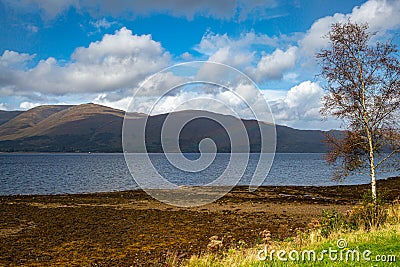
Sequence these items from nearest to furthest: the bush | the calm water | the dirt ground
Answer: the bush → the dirt ground → the calm water

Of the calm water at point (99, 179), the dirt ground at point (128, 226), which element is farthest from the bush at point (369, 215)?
the calm water at point (99, 179)

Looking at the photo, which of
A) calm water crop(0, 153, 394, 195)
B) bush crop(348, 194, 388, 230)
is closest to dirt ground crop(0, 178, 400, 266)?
bush crop(348, 194, 388, 230)

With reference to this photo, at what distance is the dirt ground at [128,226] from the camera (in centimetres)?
1697

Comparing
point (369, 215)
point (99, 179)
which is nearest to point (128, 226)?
point (369, 215)

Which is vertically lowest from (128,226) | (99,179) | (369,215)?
(99,179)

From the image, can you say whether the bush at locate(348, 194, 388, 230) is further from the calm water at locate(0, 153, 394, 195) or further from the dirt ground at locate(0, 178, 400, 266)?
the calm water at locate(0, 153, 394, 195)

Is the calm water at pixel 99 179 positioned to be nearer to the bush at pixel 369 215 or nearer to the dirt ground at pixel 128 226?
the dirt ground at pixel 128 226

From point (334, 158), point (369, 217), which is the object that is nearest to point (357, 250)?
point (369, 217)

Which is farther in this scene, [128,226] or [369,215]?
[128,226]

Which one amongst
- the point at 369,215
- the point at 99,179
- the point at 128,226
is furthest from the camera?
the point at 99,179

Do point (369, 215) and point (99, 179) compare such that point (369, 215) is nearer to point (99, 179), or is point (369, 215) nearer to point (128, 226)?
point (128, 226)

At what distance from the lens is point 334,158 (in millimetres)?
19547

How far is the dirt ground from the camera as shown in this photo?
16969 millimetres

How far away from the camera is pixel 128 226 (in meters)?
24.0
